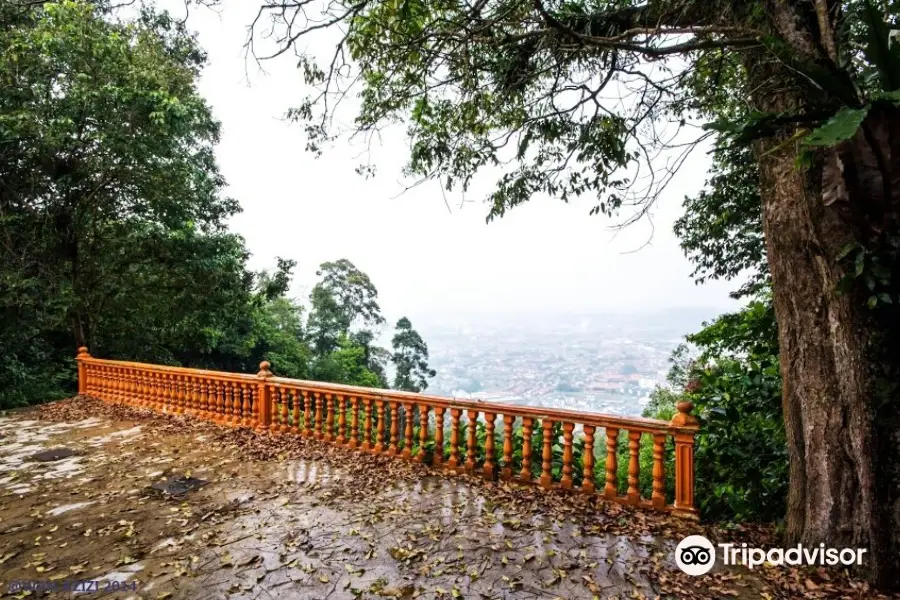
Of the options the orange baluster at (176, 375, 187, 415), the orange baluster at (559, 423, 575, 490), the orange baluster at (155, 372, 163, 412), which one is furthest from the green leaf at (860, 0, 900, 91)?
the orange baluster at (155, 372, 163, 412)

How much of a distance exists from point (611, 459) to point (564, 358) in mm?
25914

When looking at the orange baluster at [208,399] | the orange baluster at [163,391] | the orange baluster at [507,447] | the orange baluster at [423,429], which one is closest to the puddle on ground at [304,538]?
the orange baluster at [507,447]

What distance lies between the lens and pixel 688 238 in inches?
283

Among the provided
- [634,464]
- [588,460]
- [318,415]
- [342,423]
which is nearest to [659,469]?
[634,464]

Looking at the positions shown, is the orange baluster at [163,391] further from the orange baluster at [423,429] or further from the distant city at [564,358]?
the distant city at [564,358]

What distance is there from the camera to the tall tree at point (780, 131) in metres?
1.85

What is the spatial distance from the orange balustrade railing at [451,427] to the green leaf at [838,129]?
6.90ft

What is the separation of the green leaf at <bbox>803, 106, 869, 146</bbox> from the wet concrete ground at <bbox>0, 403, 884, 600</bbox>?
7.42 feet

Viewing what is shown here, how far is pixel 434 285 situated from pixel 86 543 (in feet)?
109

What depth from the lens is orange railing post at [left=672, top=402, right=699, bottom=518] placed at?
3.06m

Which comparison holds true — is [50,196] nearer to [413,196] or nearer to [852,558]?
[413,196]

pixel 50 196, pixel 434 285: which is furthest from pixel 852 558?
pixel 434 285

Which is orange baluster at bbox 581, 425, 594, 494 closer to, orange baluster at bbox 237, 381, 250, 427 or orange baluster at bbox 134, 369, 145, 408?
orange baluster at bbox 237, 381, 250, 427

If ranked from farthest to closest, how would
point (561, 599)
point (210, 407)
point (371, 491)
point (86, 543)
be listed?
point (210, 407) → point (371, 491) → point (86, 543) → point (561, 599)
